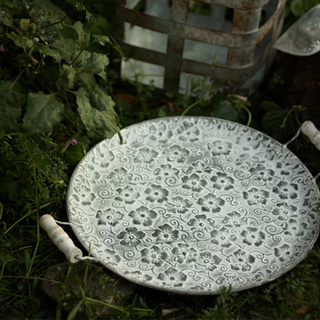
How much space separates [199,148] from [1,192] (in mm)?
710

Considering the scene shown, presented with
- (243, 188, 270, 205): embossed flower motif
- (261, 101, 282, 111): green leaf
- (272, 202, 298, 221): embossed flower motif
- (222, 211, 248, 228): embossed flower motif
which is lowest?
(222, 211, 248, 228): embossed flower motif

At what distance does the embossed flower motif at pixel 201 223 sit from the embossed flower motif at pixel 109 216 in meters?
0.22

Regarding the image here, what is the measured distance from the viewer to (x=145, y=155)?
1632 mm

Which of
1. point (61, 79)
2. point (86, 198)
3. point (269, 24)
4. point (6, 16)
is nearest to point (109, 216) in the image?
A: point (86, 198)

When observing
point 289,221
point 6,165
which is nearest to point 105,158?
point 6,165

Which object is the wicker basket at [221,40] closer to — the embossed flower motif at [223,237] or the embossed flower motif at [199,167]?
the embossed flower motif at [199,167]

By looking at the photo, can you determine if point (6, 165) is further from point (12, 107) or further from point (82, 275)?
point (82, 275)

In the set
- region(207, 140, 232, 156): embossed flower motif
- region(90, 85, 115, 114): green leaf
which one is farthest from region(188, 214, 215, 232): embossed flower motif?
region(90, 85, 115, 114): green leaf

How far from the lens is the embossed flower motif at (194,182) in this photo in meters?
1.52

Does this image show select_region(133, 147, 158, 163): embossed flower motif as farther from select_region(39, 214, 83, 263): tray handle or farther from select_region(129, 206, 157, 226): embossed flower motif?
select_region(39, 214, 83, 263): tray handle

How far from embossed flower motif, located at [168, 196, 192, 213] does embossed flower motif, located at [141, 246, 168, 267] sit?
7.0 inches

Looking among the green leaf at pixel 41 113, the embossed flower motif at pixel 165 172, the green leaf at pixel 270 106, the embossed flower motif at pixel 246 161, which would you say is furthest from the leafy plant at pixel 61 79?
the green leaf at pixel 270 106

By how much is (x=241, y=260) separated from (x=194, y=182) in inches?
14.0

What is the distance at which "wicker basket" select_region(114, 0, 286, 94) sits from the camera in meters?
1.78
